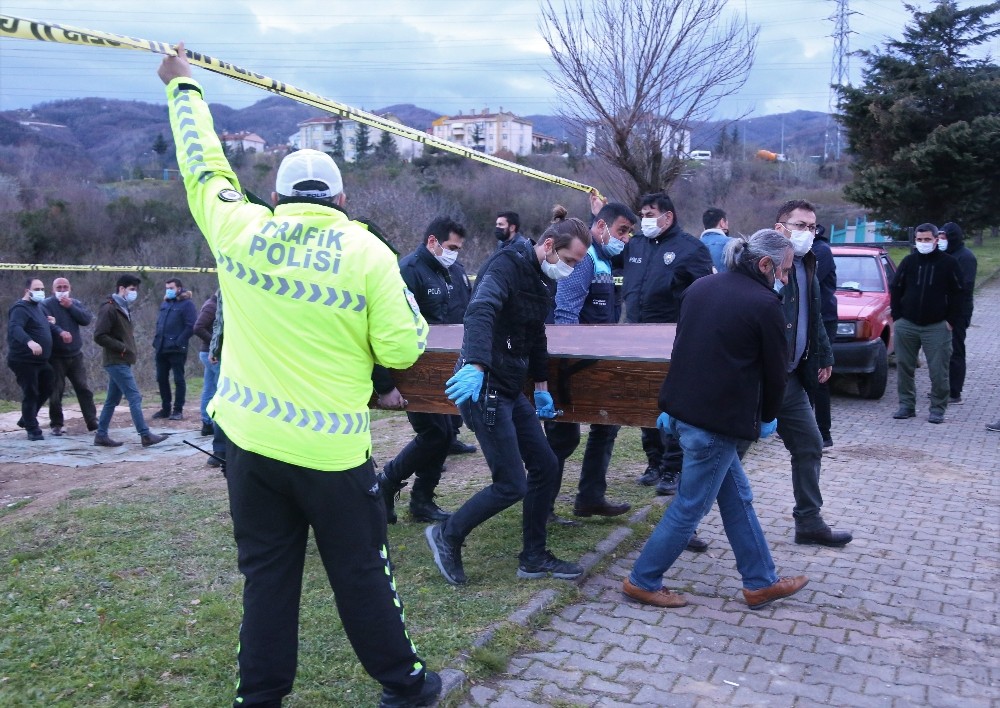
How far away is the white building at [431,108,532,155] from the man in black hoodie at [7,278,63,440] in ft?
288

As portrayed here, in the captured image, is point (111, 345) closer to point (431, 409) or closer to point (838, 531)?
point (431, 409)

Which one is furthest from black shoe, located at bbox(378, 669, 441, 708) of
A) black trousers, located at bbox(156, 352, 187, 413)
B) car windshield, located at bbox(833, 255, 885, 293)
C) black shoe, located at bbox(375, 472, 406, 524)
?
car windshield, located at bbox(833, 255, 885, 293)

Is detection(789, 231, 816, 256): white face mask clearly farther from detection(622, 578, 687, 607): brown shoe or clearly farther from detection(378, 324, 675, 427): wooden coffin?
detection(622, 578, 687, 607): brown shoe

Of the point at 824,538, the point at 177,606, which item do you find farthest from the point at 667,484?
the point at 177,606

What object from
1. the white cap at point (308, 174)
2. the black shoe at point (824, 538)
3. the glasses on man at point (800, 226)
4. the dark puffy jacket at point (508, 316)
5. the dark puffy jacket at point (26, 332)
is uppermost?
the white cap at point (308, 174)

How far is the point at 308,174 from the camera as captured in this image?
10.3ft

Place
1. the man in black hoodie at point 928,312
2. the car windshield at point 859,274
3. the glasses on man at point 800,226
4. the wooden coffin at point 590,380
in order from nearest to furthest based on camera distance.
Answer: the wooden coffin at point 590,380
the glasses on man at point 800,226
the man in black hoodie at point 928,312
the car windshield at point 859,274

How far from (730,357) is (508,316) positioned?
1.07 meters

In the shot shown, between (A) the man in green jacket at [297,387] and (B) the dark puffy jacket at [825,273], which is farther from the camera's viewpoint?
(B) the dark puffy jacket at [825,273]

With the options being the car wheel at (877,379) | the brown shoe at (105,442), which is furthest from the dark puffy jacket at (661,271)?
the brown shoe at (105,442)

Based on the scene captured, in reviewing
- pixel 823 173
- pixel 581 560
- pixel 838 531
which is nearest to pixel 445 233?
pixel 581 560

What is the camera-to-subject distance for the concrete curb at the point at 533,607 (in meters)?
3.64

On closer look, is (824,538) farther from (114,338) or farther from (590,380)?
(114,338)

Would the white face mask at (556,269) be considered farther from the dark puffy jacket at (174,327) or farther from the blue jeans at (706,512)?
the dark puffy jacket at (174,327)
